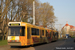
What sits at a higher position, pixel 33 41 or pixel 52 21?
pixel 52 21

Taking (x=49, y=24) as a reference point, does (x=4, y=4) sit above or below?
above

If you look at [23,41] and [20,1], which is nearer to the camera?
[23,41]

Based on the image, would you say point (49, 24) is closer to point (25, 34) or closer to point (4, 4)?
point (4, 4)

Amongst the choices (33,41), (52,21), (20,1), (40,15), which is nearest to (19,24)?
(33,41)

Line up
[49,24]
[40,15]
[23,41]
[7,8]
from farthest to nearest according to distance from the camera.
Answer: [49,24] < [40,15] < [7,8] < [23,41]

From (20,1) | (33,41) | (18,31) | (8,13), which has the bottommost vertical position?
(33,41)

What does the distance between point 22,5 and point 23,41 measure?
1950 cm

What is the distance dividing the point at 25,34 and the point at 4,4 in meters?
17.2

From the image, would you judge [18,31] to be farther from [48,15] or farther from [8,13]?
[48,15]

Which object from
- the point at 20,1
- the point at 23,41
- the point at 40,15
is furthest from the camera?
the point at 40,15

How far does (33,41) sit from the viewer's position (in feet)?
70.9

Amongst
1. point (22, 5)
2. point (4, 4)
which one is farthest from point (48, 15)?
point (4, 4)

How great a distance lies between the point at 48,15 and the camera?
2110 inches

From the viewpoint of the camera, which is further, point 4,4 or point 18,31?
point 4,4
